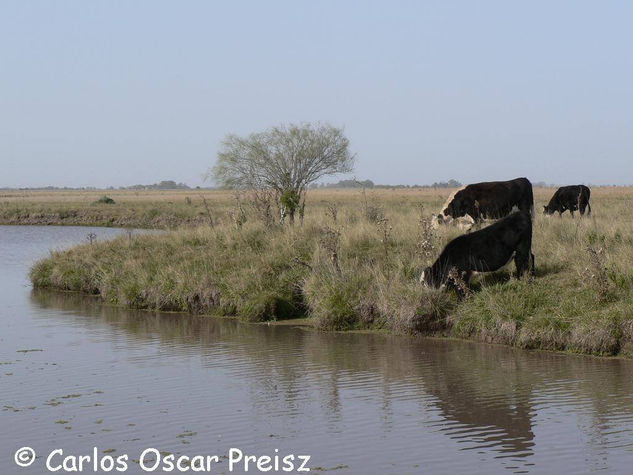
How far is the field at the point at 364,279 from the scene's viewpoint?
12758mm

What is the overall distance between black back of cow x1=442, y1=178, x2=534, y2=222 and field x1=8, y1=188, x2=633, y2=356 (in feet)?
4.14

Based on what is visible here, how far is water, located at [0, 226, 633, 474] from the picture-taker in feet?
26.8

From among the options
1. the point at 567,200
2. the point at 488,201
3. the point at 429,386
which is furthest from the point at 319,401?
the point at 567,200

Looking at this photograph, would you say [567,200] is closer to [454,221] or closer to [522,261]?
[454,221]

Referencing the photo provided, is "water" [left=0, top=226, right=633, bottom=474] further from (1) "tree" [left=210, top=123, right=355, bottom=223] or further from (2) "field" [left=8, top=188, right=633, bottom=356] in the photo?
(1) "tree" [left=210, top=123, right=355, bottom=223]

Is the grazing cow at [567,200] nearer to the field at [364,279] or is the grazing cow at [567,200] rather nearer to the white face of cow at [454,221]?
the field at [364,279]

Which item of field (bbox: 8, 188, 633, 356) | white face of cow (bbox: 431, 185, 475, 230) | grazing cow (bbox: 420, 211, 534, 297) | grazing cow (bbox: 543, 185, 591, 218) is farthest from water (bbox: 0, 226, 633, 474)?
grazing cow (bbox: 543, 185, 591, 218)

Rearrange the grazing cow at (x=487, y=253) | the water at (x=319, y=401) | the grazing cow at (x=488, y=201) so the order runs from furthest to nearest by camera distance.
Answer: the grazing cow at (x=488, y=201)
the grazing cow at (x=487, y=253)
the water at (x=319, y=401)

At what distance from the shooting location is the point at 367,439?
861 cm

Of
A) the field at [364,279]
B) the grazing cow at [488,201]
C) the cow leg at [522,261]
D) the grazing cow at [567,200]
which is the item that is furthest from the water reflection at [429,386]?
the grazing cow at [567,200]

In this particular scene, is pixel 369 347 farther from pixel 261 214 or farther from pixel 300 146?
pixel 300 146

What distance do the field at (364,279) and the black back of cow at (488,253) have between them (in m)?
0.30

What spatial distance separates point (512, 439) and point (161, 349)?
6.85m

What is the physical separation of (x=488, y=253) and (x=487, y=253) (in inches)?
0.7
